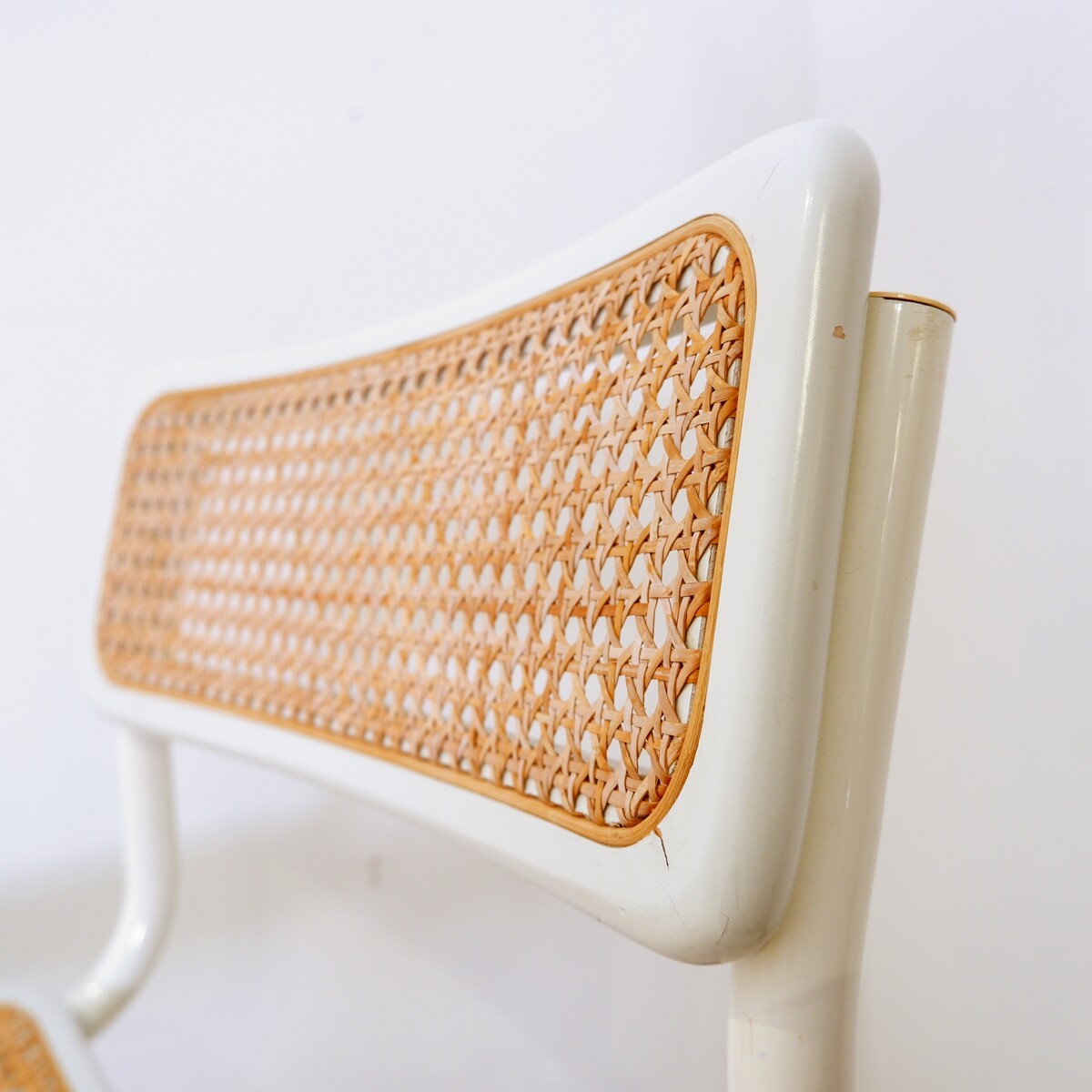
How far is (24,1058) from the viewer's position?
0.37 metres

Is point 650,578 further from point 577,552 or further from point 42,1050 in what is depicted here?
point 42,1050

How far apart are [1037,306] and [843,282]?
0.22m

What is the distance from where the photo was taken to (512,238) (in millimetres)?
644

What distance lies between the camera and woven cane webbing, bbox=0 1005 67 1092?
0.35m

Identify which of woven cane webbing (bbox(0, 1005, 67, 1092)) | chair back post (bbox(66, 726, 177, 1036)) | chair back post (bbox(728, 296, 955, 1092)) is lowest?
woven cane webbing (bbox(0, 1005, 67, 1092))

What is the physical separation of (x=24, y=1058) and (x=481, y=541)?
29 cm

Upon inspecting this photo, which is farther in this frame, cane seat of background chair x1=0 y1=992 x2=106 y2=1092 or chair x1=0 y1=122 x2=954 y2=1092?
cane seat of background chair x1=0 y1=992 x2=106 y2=1092

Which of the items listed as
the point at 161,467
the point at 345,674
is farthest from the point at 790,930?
the point at 161,467

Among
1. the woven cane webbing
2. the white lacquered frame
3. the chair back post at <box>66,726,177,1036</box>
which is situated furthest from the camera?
the chair back post at <box>66,726,177,1036</box>

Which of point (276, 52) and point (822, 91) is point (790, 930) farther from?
point (276, 52)

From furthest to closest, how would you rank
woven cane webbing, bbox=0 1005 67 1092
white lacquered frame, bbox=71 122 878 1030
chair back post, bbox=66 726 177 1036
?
chair back post, bbox=66 726 177 1036, woven cane webbing, bbox=0 1005 67 1092, white lacquered frame, bbox=71 122 878 1030

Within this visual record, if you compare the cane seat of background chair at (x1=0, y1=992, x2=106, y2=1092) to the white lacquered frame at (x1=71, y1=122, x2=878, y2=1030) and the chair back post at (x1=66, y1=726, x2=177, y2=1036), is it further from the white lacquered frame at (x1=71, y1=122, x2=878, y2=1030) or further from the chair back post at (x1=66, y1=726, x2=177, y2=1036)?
the white lacquered frame at (x1=71, y1=122, x2=878, y2=1030)

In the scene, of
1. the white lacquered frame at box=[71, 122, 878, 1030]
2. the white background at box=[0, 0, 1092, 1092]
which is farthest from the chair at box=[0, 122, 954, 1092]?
the white background at box=[0, 0, 1092, 1092]

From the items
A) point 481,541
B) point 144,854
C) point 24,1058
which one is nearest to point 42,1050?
point 24,1058
